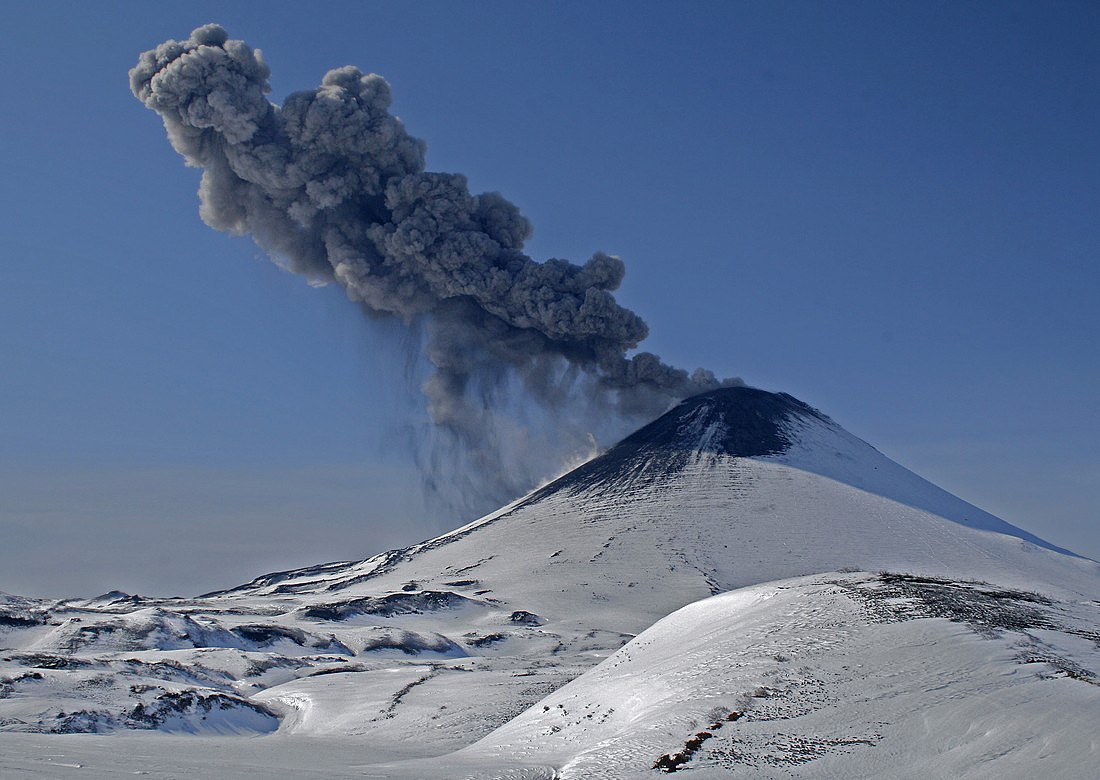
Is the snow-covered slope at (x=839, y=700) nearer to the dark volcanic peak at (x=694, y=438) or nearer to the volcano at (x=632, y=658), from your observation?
the volcano at (x=632, y=658)

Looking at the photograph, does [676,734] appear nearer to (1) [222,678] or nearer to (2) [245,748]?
(2) [245,748]

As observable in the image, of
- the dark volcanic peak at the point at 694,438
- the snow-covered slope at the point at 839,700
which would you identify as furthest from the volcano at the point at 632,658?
the dark volcanic peak at the point at 694,438

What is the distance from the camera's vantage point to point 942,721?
14297 millimetres

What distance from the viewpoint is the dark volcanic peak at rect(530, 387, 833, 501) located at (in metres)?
87.6

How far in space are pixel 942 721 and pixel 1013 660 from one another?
9.72 ft

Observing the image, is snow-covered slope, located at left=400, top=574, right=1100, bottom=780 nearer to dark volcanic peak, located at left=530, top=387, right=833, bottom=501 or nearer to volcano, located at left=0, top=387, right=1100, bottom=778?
volcano, located at left=0, top=387, right=1100, bottom=778

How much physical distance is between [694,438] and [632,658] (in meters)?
69.7

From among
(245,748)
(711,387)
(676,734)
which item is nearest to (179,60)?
(711,387)

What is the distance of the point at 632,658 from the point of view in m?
22.3

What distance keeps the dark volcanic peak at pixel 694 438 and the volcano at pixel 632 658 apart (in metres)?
11.0

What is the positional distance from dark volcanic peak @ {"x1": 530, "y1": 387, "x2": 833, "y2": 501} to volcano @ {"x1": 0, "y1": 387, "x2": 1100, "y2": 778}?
11.0 m

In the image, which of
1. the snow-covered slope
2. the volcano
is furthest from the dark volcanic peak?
the snow-covered slope

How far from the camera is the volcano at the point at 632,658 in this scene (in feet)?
47.8

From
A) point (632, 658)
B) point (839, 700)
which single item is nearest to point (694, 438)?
point (632, 658)
